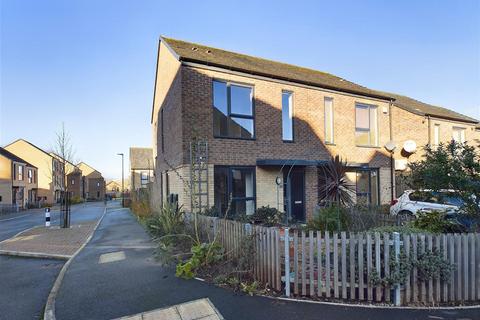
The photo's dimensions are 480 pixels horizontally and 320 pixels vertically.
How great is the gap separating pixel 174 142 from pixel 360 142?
861cm

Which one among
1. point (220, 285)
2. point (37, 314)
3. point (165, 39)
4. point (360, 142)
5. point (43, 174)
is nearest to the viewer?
point (37, 314)

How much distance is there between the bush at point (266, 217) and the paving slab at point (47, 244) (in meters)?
5.62

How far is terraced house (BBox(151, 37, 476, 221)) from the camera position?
1023cm

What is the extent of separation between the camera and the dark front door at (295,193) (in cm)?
1202

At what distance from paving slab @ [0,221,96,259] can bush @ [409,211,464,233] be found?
8.99 meters

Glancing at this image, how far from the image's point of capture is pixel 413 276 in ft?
15.0

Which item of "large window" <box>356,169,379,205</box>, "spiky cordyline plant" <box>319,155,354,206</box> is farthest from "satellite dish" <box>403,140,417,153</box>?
"spiky cordyline plant" <box>319,155,354,206</box>

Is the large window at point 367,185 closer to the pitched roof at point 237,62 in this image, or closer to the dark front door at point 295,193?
the dark front door at point 295,193

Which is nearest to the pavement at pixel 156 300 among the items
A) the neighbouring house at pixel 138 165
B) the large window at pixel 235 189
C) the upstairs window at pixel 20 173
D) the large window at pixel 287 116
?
the large window at pixel 235 189

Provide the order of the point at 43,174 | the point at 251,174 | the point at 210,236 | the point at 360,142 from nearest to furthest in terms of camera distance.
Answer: the point at 210,236
the point at 251,174
the point at 360,142
the point at 43,174

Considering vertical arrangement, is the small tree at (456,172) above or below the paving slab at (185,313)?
above

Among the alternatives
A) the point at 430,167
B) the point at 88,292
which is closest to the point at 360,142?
the point at 430,167

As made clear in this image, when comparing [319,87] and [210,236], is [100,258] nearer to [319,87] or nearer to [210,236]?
[210,236]

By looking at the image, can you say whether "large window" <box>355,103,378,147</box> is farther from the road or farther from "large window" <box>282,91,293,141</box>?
the road
